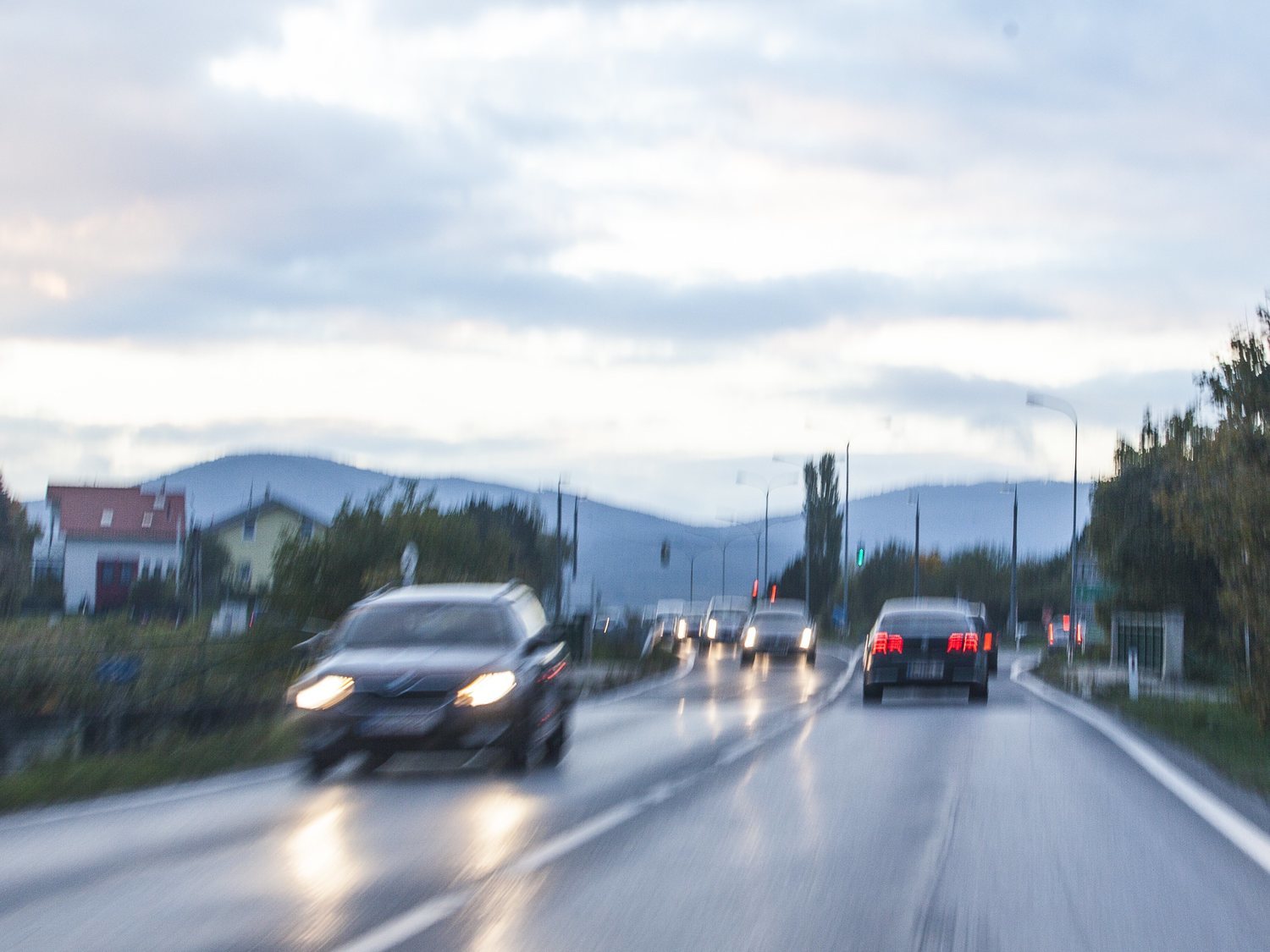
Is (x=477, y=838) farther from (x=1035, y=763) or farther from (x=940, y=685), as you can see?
(x=940, y=685)

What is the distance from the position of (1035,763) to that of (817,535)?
8033 cm

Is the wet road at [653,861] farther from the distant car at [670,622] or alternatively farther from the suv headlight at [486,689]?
the distant car at [670,622]

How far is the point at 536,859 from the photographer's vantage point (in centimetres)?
959

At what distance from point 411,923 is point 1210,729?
49.1 feet

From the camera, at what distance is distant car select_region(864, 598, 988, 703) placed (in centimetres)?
2658

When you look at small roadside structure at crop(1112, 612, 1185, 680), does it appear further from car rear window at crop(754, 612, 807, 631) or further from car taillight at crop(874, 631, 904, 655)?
car taillight at crop(874, 631, 904, 655)

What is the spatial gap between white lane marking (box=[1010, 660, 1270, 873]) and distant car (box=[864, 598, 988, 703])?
224 cm

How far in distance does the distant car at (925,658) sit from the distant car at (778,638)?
57.8 feet

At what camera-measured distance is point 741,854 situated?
31.9 feet

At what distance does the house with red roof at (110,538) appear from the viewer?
97.1m

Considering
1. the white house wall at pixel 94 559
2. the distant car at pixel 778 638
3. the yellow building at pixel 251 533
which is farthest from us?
the yellow building at pixel 251 533

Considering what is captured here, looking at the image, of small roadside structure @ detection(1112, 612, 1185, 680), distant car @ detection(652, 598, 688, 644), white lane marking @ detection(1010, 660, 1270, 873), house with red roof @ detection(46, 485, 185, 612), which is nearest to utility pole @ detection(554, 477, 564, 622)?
distant car @ detection(652, 598, 688, 644)

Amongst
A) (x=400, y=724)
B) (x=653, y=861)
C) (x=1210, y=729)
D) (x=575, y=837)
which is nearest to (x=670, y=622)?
(x=1210, y=729)

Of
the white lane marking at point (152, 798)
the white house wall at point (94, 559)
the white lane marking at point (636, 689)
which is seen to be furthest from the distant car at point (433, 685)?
the white house wall at point (94, 559)
